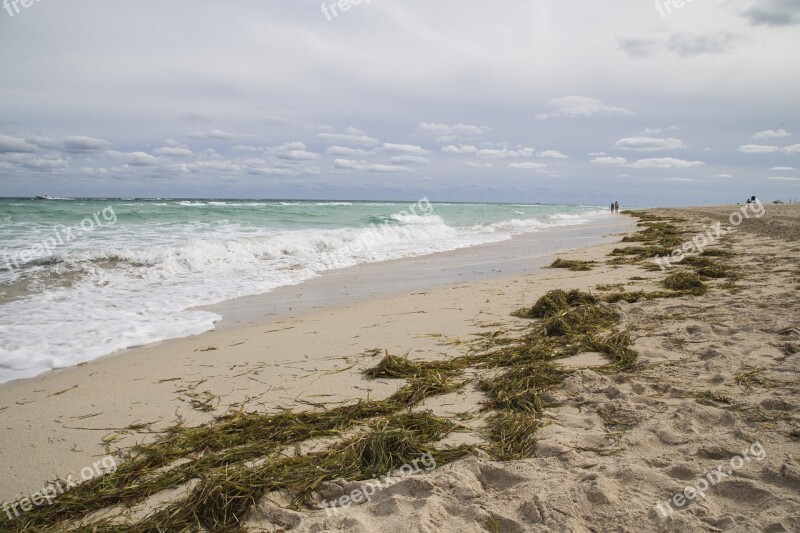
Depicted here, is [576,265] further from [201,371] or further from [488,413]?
[201,371]

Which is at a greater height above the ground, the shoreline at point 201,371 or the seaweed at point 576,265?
the seaweed at point 576,265

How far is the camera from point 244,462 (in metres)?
2.41

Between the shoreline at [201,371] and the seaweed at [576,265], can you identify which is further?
the seaweed at [576,265]

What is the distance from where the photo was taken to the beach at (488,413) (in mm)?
1856

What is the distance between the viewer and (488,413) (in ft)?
9.46

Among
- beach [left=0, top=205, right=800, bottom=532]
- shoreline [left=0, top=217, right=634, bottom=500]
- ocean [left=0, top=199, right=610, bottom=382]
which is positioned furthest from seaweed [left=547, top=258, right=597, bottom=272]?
ocean [left=0, top=199, right=610, bottom=382]

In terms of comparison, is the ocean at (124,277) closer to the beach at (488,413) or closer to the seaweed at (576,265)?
the beach at (488,413)

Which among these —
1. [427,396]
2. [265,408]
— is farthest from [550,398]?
[265,408]

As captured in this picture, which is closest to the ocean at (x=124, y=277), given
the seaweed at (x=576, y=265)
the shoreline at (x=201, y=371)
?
the shoreline at (x=201, y=371)

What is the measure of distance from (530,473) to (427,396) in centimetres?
113

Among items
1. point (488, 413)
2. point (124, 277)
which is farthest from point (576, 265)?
point (124, 277)

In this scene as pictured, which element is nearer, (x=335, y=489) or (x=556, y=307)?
(x=335, y=489)

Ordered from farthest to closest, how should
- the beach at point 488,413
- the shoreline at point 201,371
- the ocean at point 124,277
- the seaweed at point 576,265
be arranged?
the seaweed at point 576,265 → the ocean at point 124,277 → the shoreline at point 201,371 → the beach at point 488,413

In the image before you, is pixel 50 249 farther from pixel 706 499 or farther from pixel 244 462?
pixel 706 499
